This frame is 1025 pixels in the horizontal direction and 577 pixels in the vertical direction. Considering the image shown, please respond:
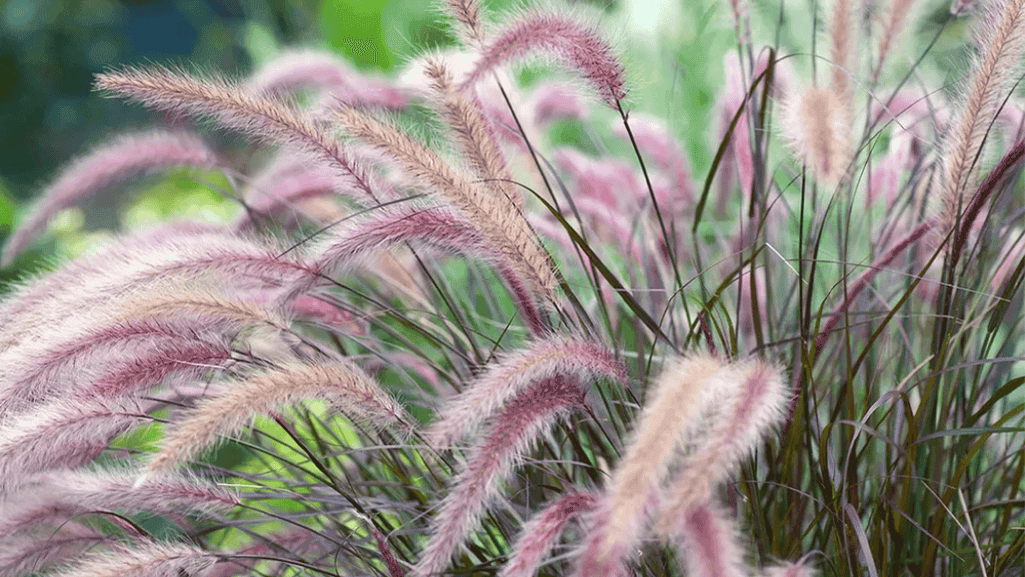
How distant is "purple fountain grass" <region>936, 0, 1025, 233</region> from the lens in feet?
1.77

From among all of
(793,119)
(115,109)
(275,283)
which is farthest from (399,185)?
(115,109)

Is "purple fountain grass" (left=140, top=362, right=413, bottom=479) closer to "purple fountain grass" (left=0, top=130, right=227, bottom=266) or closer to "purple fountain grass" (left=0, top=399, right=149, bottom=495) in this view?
"purple fountain grass" (left=0, top=399, right=149, bottom=495)

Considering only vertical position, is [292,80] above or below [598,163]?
above

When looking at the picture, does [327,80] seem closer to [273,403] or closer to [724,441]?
[273,403]

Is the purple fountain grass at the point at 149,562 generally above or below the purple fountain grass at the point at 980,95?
below

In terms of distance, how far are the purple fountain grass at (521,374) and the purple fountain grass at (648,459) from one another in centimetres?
7

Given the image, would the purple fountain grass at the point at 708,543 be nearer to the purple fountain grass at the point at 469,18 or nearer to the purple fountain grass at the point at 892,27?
the purple fountain grass at the point at 469,18

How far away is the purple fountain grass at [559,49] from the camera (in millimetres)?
584

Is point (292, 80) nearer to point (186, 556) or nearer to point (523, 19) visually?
point (523, 19)

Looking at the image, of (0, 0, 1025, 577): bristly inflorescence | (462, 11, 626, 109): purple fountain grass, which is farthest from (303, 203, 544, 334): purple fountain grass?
(462, 11, 626, 109): purple fountain grass

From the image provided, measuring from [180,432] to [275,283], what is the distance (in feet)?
0.71

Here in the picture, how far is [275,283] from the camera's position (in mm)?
667

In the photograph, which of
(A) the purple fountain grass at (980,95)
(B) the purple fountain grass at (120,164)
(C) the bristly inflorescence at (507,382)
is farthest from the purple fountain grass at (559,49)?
(B) the purple fountain grass at (120,164)

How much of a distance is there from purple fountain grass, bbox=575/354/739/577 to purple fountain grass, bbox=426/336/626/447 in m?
0.07
